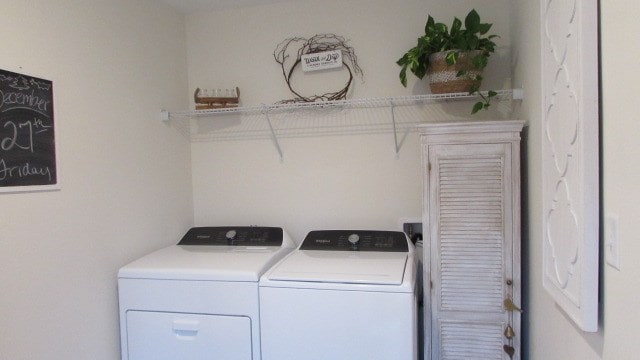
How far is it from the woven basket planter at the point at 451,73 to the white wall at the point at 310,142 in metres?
0.28

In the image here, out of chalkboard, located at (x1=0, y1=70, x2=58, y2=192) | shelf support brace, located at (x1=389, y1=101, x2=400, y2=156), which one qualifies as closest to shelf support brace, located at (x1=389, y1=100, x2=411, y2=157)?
shelf support brace, located at (x1=389, y1=101, x2=400, y2=156)

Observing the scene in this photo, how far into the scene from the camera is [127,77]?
82.7 inches

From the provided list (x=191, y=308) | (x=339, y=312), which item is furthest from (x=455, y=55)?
(x=191, y=308)

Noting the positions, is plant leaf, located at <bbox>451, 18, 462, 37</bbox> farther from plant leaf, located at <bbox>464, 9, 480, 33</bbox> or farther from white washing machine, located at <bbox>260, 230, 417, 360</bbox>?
white washing machine, located at <bbox>260, 230, 417, 360</bbox>

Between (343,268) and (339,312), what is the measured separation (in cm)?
22

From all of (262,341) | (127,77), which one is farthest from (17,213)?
(262,341)

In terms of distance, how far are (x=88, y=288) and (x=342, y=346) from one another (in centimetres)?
119

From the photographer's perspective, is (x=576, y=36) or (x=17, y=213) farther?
(x=17, y=213)

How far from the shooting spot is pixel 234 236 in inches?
93.7

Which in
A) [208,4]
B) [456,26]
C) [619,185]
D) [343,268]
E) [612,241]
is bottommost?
[343,268]

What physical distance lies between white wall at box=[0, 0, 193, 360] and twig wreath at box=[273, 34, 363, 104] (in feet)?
2.38

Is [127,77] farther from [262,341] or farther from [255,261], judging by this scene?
[262,341]

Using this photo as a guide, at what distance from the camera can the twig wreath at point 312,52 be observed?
7.94 feet

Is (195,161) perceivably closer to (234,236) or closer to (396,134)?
(234,236)
